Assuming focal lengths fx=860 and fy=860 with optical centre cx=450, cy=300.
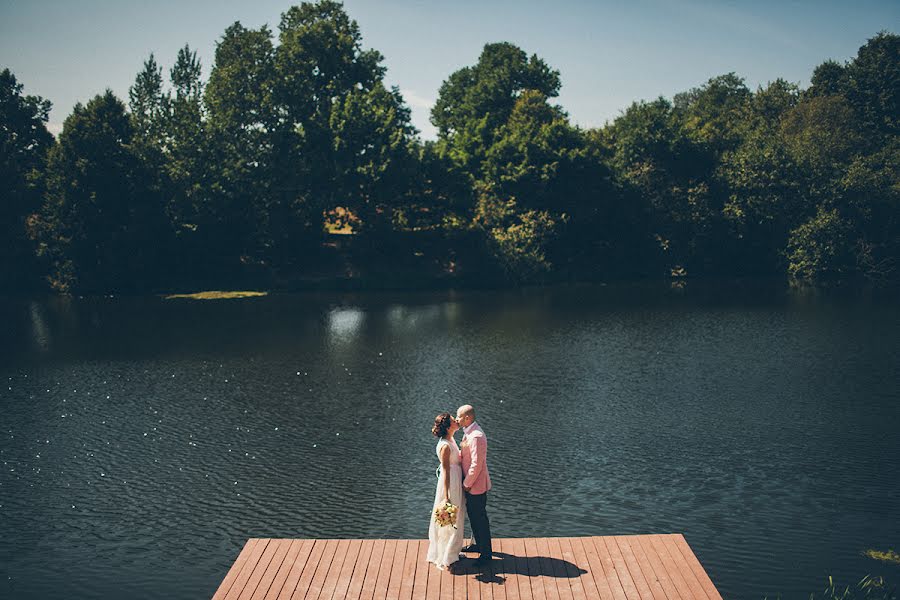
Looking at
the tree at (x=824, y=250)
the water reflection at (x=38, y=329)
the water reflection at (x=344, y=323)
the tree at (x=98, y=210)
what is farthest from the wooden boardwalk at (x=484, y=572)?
the tree at (x=824, y=250)

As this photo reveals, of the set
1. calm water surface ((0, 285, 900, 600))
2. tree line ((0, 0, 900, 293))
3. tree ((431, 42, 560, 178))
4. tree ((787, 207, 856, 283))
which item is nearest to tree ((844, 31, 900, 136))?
tree line ((0, 0, 900, 293))

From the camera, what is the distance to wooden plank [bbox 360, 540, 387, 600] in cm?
1379

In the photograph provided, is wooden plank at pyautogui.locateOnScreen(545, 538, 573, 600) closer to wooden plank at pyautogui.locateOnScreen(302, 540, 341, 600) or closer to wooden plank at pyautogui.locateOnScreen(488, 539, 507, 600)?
wooden plank at pyautogui.locateOnScreen(488, 539, 507, 600)

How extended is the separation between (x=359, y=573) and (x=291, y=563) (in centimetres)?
135

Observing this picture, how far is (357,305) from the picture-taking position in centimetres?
5934

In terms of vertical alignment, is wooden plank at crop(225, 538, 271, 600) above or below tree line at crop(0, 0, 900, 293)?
below

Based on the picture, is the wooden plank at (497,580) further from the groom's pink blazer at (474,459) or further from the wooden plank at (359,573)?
the wooden plank at (359,573)

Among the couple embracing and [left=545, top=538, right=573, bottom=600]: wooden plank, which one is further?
the couple embracing

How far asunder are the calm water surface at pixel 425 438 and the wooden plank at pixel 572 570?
3329 mm

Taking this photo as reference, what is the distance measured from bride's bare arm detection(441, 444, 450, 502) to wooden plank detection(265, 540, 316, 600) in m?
2.95

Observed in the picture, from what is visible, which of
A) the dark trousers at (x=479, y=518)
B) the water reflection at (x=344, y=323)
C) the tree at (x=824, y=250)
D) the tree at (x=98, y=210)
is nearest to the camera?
the dark trousers at (x=479, y=518)

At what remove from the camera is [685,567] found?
48.1 feet

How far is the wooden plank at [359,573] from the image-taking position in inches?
543

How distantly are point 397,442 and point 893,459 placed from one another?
14.2m
